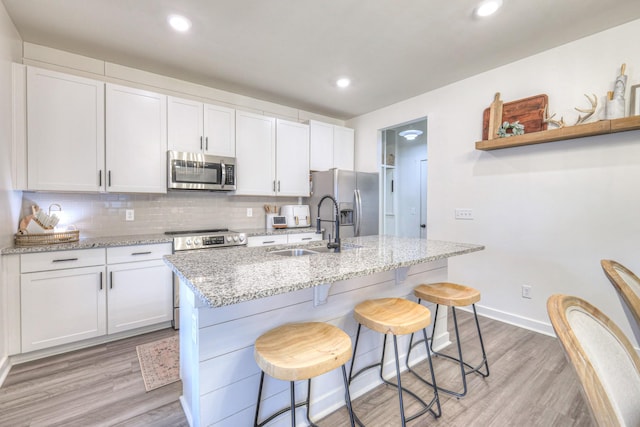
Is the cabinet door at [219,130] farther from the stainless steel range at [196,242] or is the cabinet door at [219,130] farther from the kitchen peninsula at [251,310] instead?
Answer: the kitchen peninsula at [251,310]

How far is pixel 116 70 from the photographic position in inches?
115

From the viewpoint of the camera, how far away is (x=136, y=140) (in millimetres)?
2797

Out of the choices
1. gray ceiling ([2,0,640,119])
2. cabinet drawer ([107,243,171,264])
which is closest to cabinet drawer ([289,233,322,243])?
cabinet drawer ([107,243,171,264])

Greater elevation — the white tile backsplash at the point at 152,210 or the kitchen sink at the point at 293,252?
the white tile backsplash at the point at 152,210

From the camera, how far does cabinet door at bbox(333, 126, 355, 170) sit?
4.39m

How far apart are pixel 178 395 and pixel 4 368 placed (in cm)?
135

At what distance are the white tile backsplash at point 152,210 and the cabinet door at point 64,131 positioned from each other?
0.34m

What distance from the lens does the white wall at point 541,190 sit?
2301mm

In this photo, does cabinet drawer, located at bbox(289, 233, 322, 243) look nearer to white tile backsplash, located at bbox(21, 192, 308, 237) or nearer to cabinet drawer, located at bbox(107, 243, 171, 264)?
white tile backsplash, located at bbox(21, 192, 308, 237)

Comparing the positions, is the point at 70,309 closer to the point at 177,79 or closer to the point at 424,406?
the point at 177,79

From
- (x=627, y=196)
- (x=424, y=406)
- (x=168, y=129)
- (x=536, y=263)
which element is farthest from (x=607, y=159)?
(x=168, y=129)

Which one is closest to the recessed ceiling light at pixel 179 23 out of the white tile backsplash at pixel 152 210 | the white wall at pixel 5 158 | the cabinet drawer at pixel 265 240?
the white wall at pixel 5 158

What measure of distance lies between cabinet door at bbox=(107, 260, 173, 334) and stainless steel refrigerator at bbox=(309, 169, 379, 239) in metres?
2.01

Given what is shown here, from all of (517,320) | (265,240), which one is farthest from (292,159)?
(517,320)
